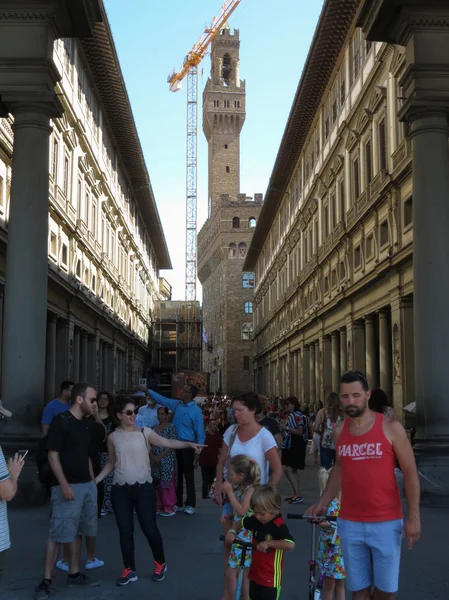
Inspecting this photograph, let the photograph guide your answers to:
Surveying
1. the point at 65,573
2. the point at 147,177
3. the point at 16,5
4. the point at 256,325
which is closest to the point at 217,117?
the point at 256,325

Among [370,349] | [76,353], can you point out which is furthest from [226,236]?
[370,349]

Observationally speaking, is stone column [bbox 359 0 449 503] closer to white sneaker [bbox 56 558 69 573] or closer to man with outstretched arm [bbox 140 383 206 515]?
man with outstretched arm [bbox 140 383 206 515]

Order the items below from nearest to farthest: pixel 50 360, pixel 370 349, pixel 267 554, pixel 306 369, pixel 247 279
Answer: pixel 267 554 < pixel 50 360 < pixel 370 349 < pixel 306 369 < pixel 247 279

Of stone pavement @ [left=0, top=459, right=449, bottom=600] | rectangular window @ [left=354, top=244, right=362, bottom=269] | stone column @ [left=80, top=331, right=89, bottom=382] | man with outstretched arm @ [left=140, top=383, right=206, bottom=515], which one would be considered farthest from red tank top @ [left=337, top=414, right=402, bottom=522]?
stone column @ [left=80, top=331, right=89, bottom=382]

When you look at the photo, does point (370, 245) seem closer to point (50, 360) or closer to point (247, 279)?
point (50, 360)

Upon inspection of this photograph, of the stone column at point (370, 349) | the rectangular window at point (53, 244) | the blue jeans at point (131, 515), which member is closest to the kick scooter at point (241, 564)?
the blue jeans at point (131, 515)

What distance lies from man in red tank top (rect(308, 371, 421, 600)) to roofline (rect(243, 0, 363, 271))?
2439cm

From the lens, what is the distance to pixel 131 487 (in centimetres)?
736

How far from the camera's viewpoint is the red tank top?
15.5 ft

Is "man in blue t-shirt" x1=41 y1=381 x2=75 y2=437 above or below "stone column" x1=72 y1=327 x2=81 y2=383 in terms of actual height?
below

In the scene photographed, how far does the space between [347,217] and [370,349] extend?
5342 mm

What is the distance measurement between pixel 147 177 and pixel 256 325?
101 feet

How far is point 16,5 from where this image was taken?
40.9ft

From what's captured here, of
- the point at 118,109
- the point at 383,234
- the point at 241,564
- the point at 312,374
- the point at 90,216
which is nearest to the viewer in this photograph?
the point at 241,564
